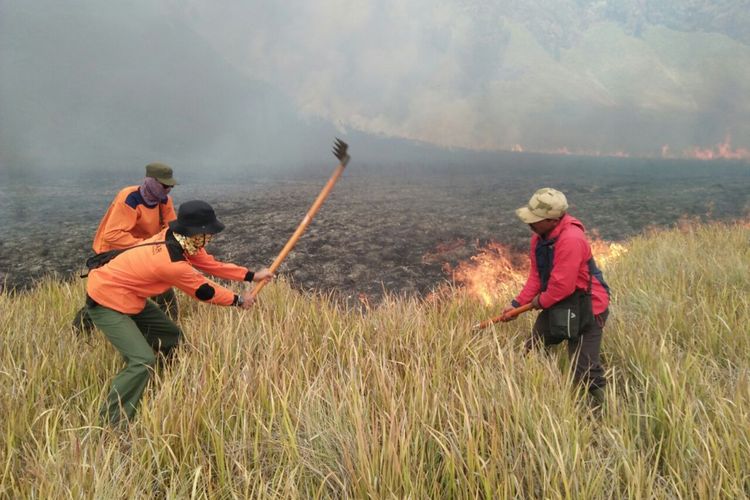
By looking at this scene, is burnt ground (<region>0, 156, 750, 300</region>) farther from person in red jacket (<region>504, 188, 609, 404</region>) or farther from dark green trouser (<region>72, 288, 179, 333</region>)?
person in red jacket (<region>504, 188, 609, 404</region>)

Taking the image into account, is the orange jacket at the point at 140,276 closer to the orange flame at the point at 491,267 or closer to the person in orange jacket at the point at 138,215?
the person in orange jacket at the point at 138,215

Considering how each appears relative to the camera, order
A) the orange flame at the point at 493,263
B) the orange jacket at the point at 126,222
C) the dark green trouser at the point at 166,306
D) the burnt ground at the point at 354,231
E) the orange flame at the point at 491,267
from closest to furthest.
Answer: the dark green trouser at the point at 166,306 → the orange jacket at the point at 126,222 → the orange flame at the point at 493,263 → the orange flame at the point at 491,267 → the burnt ground at the point at 354,231

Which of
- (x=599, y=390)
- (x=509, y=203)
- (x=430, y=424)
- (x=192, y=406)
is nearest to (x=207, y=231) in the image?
(x=192, y=406)

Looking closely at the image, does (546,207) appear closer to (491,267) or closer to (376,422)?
(376,422)

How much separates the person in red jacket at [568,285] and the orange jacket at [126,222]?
4648 millimetres

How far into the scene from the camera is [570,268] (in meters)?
3.80

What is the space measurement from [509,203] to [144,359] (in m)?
32.1

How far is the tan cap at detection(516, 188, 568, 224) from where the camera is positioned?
12.3 feet

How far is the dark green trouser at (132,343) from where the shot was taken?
3545mm

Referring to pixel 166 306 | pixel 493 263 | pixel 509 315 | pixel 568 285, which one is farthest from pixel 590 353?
A: pixel 493 263

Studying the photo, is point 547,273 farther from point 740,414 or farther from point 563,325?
point 740,414

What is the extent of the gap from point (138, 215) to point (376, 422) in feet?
14.7

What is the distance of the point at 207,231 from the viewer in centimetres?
388

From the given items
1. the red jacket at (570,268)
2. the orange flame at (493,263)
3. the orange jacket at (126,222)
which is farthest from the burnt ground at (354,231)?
the red jacket at (570,268)
